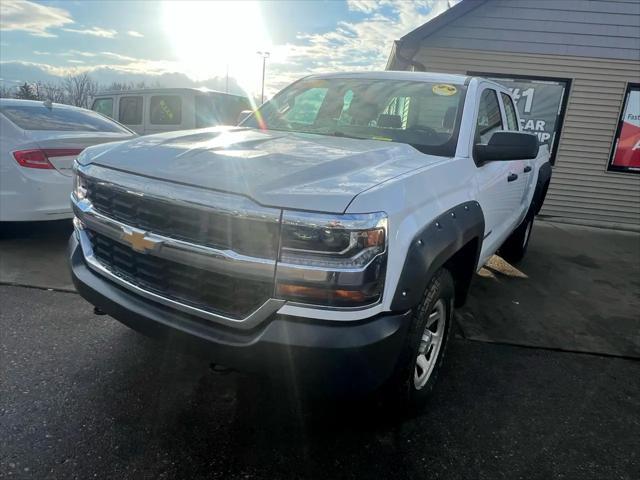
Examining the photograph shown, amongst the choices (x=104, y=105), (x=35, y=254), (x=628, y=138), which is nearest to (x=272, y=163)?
(x=35, y=254)

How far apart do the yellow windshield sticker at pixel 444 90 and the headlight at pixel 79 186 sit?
226 centimetres

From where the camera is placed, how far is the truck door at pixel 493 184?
9.77 ft

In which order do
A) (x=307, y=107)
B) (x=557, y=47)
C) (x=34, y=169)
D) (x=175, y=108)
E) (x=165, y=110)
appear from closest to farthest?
(x=307, y=107)
(x=34, y=169)
(x=557, y=47)
(x=175, y=108)
(x=165, y=110)

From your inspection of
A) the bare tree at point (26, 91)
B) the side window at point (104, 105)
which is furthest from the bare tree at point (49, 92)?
the side window at point (104, 105)

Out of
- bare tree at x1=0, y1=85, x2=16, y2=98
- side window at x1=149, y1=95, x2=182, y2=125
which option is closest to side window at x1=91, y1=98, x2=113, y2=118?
side window at x1=149, y1=95, x2=182, y2=125

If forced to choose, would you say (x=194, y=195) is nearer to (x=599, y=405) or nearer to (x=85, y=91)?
(x=599, y=405)

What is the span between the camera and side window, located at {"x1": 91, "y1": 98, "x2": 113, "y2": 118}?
9.70 meters

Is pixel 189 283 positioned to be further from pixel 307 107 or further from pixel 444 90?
pixel 444 90

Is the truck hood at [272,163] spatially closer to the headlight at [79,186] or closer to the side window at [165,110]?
the headlight at [79,186]

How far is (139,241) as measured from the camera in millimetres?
2039

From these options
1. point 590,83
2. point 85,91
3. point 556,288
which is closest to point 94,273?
point 556,288

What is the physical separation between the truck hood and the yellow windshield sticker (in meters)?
0.71

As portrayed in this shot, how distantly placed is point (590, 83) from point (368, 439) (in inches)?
329

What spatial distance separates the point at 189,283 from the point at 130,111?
8456 mm
